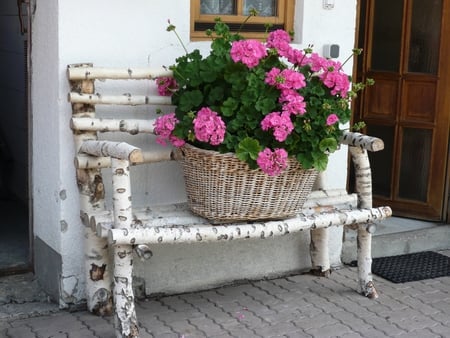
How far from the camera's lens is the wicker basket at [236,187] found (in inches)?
143

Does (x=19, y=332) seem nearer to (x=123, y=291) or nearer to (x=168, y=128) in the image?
(x=123, y=291)

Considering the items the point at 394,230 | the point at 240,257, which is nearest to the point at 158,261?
the point at 240,257

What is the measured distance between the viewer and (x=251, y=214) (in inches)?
147

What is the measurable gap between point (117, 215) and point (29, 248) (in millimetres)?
1234

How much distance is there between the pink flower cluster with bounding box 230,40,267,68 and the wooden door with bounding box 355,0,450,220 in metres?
2.24

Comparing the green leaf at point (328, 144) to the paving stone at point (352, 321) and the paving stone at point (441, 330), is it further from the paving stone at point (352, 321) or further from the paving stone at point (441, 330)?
the paving stone at point (441, 330)

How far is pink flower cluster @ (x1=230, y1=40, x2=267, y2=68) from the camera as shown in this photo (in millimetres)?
3576

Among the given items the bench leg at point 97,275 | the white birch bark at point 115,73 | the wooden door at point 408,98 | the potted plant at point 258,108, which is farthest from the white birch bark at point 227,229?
the wooden door at point 408,98

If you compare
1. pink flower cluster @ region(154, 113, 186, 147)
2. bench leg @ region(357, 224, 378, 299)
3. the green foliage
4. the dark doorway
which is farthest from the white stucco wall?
the dark doorway

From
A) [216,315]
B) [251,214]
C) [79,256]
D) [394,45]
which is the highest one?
[394,45]

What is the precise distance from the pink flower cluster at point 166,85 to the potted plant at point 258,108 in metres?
0.14

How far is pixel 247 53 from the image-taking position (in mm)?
3576

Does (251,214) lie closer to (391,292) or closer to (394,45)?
(391,292)

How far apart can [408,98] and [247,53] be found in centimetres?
234
